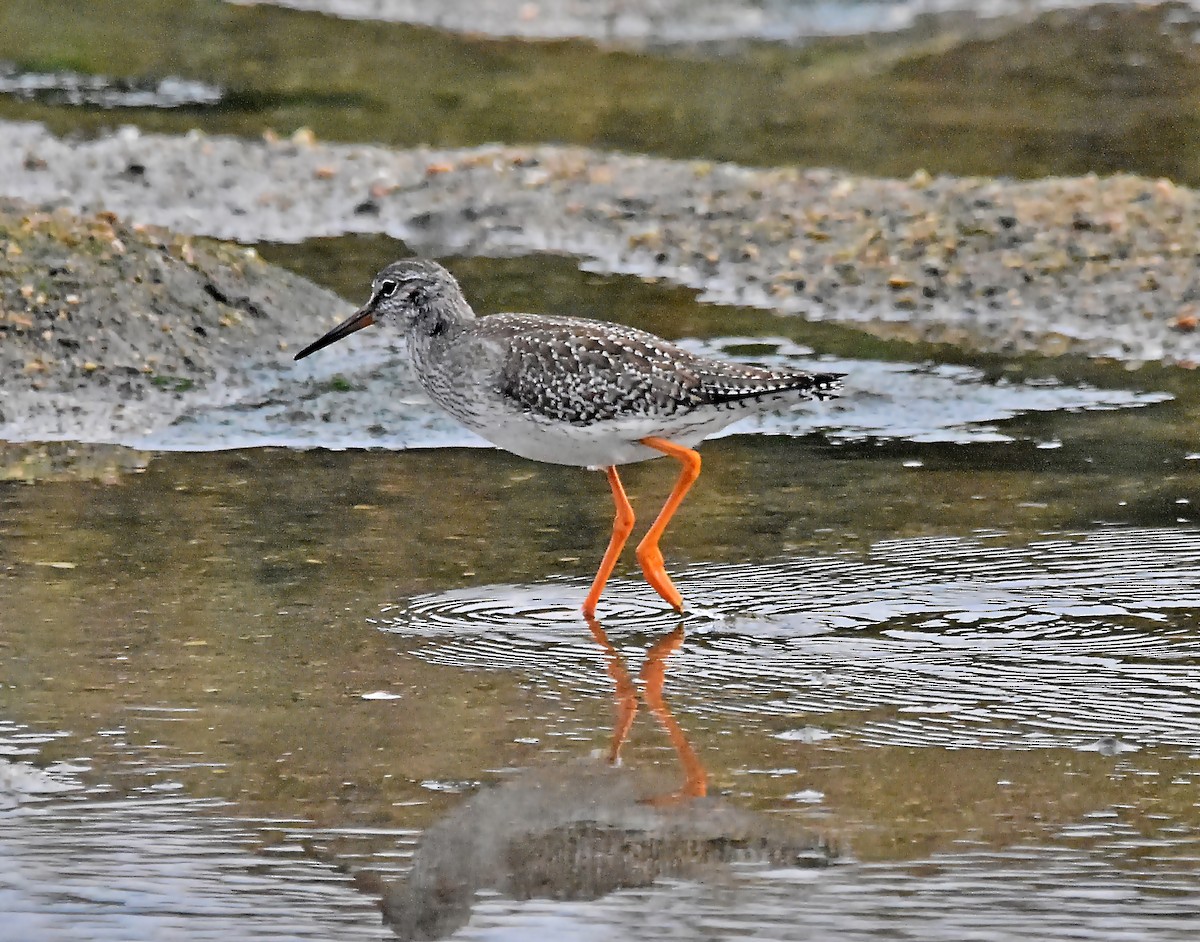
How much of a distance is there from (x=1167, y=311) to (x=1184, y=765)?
6.08m

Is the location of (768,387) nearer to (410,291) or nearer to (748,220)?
(410,291)

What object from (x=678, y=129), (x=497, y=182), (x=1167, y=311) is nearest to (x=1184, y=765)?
(x=1167, y=311)

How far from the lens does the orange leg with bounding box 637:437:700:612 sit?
715cm

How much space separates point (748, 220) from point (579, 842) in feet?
26.8

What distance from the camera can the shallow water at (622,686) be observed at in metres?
4.83

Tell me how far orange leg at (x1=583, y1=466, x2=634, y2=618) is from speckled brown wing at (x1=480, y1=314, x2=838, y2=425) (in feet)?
1.35

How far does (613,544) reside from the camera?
740cm

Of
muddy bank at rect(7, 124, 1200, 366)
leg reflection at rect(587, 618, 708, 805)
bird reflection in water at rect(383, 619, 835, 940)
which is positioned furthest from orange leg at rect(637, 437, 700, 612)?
muddy bank at rect(7, 124, 1200, 366)

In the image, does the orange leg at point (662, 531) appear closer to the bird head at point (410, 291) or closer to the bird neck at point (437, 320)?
the bird neck at point (437, 320)

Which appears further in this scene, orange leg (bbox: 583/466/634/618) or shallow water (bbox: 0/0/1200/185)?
shallow water (bbox: 0/0/1200/185)

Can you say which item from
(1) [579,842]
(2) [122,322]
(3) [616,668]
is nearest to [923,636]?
(3) [616,668]

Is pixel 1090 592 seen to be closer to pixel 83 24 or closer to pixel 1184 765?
pixel 1184 765

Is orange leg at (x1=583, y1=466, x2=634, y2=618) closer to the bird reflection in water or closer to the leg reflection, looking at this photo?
the leg reflection

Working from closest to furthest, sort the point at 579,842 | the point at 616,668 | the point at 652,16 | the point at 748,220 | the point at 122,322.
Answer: the point at 579,842, the point at 616,668, the point at 122,322, the point at 748,220, the point at 652,16
